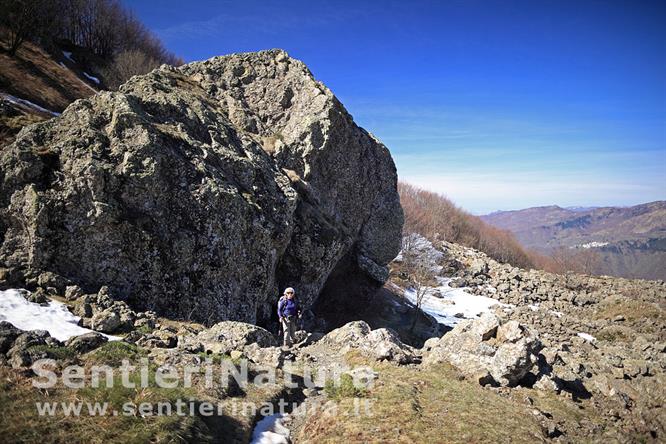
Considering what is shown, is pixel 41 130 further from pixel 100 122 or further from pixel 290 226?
pixel 290 226

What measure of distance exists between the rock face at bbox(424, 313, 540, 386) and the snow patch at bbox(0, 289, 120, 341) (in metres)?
11.2

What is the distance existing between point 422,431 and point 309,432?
8.66 ft

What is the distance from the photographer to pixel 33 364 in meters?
8.12

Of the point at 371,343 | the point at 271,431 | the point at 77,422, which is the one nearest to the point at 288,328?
the point at 371,343

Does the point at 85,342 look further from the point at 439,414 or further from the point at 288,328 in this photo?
the point at 439,414

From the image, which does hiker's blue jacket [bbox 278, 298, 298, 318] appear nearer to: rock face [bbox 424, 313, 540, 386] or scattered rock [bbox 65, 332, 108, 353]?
rock face [bbox 424, 313, 540, 386]

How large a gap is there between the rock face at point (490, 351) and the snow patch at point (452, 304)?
23.5 metres

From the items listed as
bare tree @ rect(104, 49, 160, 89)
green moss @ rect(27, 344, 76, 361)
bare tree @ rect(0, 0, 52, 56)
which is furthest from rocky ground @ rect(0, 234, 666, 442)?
bare tree @ rect(104, 49, 160, 89)

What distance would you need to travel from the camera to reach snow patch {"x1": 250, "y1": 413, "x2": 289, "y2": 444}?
851 centimetres

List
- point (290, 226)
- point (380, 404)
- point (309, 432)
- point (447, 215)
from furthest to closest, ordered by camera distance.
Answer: point (447, 215) → point (290, 226) → point (380, 404) → point (309, 432)

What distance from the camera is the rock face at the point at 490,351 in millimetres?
12070

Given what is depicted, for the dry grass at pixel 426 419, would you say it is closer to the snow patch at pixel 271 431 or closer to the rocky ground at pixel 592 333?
the snow patch at pixel 271 431

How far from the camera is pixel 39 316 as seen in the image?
11.4 m

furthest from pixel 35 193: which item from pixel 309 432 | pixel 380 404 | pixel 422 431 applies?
pixel 422 431
